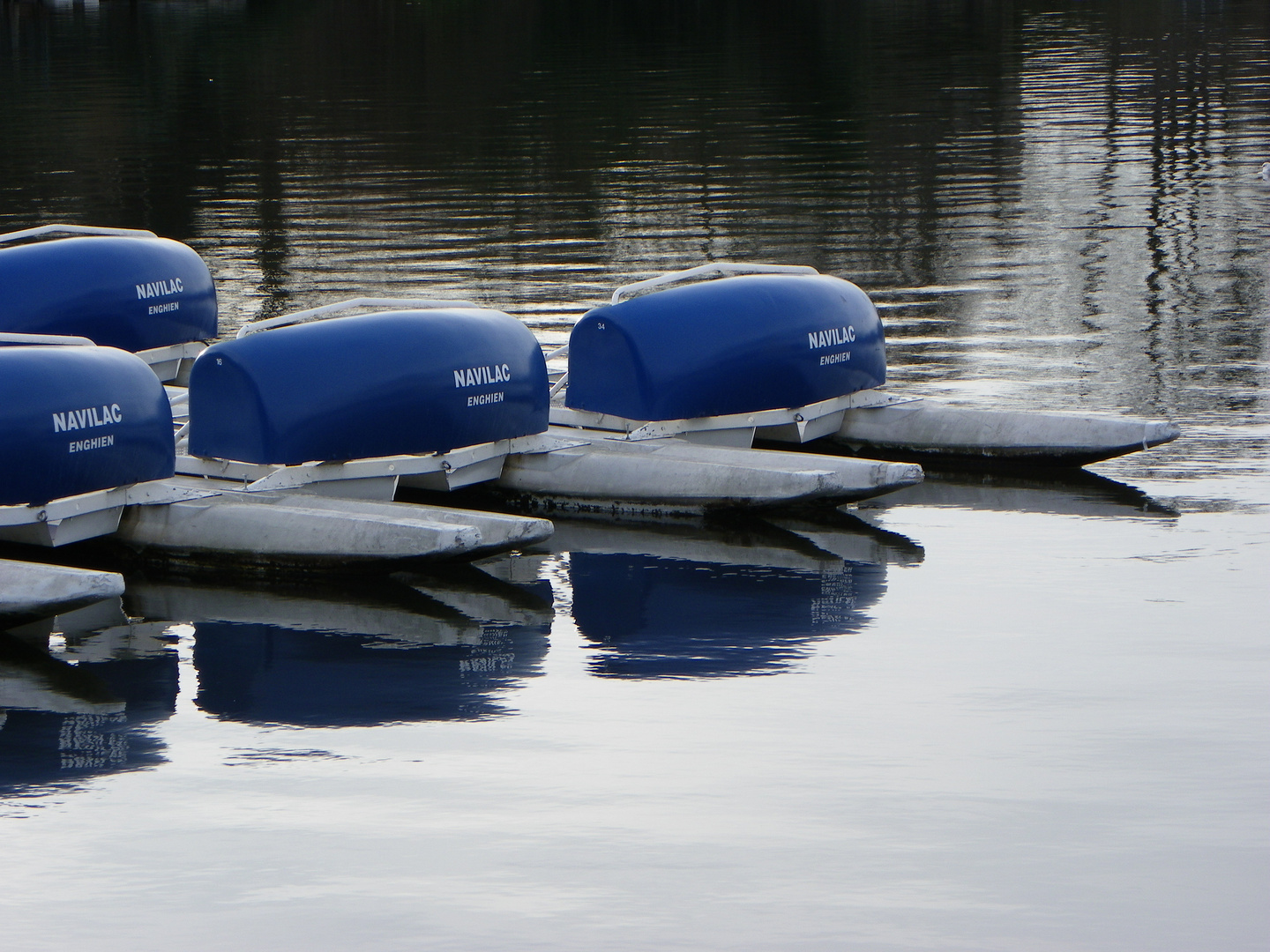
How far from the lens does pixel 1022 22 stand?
7181 cm

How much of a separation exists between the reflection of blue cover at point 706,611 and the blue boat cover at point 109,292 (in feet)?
20.1

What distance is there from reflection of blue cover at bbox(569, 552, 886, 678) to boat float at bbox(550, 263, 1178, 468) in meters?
1.67

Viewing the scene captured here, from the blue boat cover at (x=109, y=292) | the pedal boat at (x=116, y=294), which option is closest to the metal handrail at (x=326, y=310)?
the pedal boat at (x=116, y=294)

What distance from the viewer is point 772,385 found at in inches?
517

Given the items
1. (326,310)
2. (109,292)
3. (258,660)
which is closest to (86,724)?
(258,660)

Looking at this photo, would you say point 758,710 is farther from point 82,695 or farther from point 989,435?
point 989,435

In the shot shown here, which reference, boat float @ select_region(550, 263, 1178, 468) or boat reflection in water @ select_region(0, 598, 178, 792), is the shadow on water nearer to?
boat reflection in water @ select_region(0, 598, 178, 792)

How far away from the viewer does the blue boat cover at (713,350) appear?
12828 mm

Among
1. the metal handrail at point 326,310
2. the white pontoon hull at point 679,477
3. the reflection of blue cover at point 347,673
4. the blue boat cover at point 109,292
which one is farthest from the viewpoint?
the blue boat cover at point 109,292

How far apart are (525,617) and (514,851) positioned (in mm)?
3153

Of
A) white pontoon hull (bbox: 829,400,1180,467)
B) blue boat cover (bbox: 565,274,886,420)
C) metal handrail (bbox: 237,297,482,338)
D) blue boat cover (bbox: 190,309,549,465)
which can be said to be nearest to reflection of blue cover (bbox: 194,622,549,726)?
blue boat cover (bbox: 190,309,549,465)

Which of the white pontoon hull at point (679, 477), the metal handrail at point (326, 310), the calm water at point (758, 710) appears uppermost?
the metal handrail at point (326, 310)

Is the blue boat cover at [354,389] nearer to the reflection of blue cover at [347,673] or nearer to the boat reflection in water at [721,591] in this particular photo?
the boat reflection in water at [721,591]

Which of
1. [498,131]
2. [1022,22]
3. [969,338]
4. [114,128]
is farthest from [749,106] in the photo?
[1022,22]
